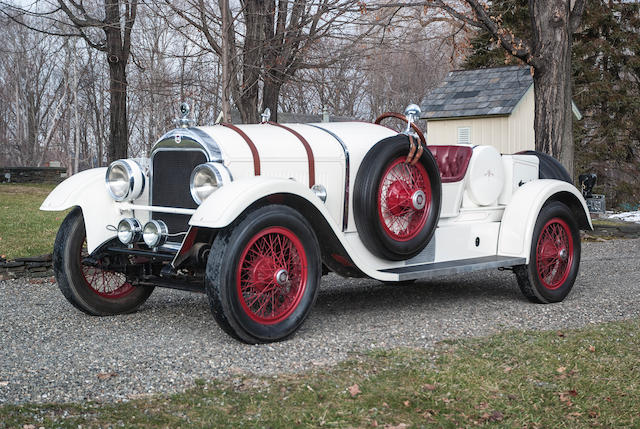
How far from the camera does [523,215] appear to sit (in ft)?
21.0

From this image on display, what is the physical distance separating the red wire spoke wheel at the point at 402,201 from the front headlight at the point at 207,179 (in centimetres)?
123

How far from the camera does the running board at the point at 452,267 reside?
5.64 metres

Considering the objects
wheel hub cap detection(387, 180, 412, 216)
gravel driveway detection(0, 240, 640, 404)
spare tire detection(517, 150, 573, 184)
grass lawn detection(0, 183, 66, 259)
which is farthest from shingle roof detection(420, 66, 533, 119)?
wheel hub cap detection(387, 180, 412, 216)

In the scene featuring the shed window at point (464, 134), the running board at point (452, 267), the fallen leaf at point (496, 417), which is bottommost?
the fallen leaf at point (496, 417)

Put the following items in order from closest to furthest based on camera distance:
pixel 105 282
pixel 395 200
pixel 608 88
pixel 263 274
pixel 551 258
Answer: pixel 263 274 → pixel 395 200 → pixel 105 282 → pixel 551 258 → pixel 608 88

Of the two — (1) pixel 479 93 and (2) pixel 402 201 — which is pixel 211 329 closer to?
(2) pixel 402 201

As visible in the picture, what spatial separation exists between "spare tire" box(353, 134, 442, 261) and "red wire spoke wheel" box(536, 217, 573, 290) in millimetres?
1286

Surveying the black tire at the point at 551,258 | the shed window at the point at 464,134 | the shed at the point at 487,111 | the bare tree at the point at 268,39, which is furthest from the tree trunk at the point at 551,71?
the shed window at the point at 464,134

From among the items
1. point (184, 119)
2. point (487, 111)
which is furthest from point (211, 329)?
point (487, 111)

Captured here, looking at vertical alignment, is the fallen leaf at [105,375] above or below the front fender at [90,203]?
below

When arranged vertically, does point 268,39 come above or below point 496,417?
above

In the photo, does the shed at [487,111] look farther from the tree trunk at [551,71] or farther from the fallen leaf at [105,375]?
the fallen leaf at [105,375]

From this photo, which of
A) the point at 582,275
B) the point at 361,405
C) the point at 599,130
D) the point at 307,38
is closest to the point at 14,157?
the point at 599,130

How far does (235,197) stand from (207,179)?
1.77ft
